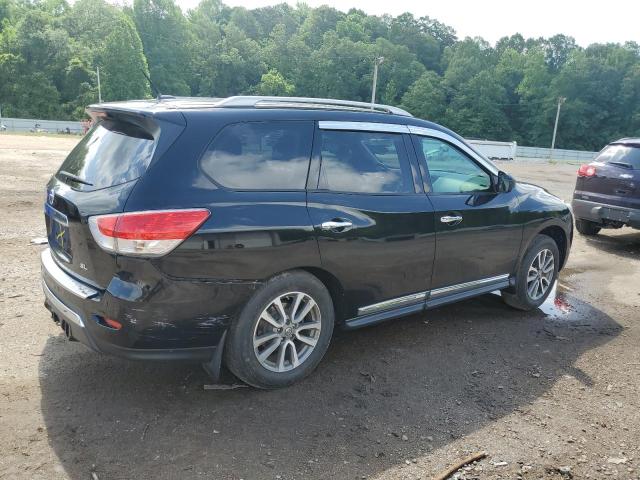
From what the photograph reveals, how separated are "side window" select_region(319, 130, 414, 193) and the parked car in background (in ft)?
18.4

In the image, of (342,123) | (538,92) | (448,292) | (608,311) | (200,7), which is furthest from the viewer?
(200,7)

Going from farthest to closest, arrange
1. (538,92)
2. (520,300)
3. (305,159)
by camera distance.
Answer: (538,92) < (520,300) < (305,159)

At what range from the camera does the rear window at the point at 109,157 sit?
10.2ft

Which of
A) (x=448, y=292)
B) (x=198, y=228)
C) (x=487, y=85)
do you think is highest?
(x=487, y=85)

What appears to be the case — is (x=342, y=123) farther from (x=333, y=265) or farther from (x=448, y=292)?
(x=448, y=292)

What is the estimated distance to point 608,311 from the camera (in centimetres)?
555

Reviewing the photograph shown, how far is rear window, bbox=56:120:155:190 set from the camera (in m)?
3.12

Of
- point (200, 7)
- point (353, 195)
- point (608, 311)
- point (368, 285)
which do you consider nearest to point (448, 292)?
point (368, 285)

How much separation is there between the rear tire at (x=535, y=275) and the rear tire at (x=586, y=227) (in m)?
4.37

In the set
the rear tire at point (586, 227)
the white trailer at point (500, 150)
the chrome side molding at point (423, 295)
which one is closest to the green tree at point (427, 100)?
the white trailer at point (500, 150)

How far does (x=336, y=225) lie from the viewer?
3564 millimetres

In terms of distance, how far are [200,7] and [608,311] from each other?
15348cm

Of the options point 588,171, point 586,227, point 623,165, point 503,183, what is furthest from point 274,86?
point 503,183

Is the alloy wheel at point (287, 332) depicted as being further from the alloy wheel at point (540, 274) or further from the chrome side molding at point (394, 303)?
the alloy wheel at point (540, 274)
